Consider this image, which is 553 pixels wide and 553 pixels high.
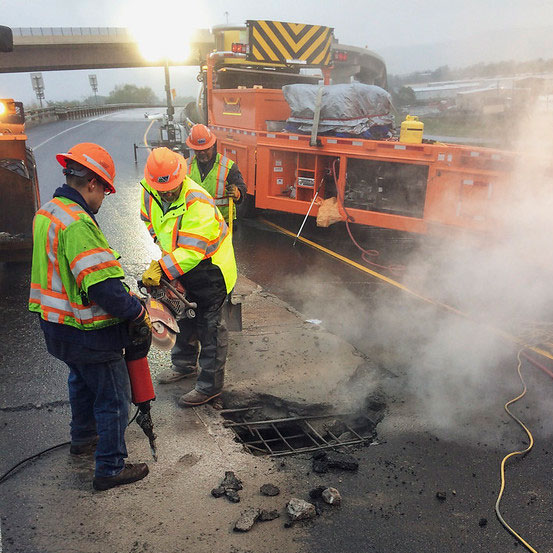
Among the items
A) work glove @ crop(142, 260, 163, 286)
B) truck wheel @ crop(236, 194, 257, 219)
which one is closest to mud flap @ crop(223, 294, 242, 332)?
work glove @ crop(142, 260, 163, 286)

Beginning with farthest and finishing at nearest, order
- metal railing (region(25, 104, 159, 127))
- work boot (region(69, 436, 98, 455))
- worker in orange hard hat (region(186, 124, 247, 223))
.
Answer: metal railing (region(25, 104, 159, 127)), worker in orange hard hat (region(186, 124, 247, 223)), work boot (region(69, 436, 98, 455))

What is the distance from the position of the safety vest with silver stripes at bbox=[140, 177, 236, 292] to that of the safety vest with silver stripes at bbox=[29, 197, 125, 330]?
715mm

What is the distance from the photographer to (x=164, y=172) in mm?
3523

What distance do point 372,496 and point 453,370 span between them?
175 cm

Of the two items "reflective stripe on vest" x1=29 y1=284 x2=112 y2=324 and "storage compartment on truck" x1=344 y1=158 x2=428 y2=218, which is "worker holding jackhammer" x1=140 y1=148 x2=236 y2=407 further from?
"storage compartment on truck" x1=344 y1=158 x2=428 y2=218

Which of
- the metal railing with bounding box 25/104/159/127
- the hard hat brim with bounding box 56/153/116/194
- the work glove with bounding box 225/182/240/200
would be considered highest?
the hard hat brim with bounding box 56/153/116/194

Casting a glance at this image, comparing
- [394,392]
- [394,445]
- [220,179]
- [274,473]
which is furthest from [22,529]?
[220,179]

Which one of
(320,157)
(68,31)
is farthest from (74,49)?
(320,157)

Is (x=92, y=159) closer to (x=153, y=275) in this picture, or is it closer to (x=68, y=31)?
(x=153, y=275)

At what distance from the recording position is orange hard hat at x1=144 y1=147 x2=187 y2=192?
3.52 meters

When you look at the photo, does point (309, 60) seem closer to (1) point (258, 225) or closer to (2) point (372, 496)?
(1) point (258, 225)

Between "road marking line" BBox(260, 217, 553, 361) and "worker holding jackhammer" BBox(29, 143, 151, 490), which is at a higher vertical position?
"worker holding jackhammer" BBox(29, 143, 151, 490)

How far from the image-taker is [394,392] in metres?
4.16

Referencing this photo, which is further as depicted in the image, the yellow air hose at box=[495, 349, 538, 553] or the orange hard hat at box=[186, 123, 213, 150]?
the orange hard hat at box=[186, 123, 213, 150]
